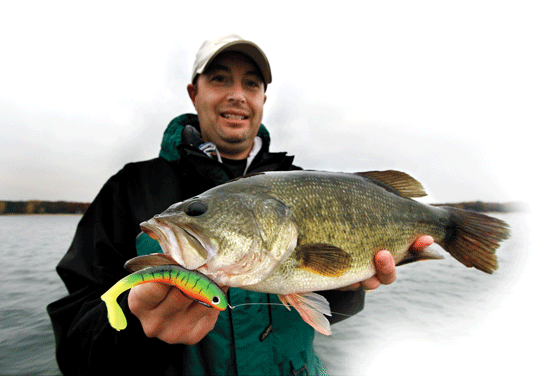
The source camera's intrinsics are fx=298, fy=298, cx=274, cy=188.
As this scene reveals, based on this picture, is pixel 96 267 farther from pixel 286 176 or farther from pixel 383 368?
pixel 383 368

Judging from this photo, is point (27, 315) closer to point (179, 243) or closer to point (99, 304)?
point (99, 304)

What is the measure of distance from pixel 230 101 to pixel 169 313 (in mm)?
2023

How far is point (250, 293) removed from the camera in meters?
2.19

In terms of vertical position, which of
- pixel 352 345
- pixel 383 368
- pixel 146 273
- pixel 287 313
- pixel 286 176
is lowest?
pixel 352 345

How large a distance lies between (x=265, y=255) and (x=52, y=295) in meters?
10.2

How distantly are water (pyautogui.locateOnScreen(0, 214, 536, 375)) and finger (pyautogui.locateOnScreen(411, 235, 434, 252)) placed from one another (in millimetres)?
3639

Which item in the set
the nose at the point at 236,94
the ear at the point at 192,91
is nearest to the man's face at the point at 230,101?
the nose at the point at 236,94

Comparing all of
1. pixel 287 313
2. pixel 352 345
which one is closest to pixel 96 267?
pixel 287 313

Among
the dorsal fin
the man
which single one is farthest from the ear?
the dorsal fin

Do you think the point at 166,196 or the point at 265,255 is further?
the point at 166,196

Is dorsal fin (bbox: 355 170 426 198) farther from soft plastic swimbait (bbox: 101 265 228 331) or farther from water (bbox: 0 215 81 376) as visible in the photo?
water (bbox: 0 215 81 376)

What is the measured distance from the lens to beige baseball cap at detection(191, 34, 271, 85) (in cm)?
277

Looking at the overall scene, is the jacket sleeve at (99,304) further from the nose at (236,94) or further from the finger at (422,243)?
the finger at (422,243)

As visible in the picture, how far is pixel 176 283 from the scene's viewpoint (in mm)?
1145
